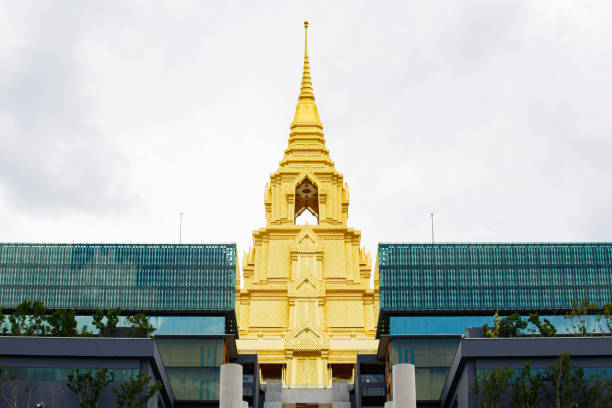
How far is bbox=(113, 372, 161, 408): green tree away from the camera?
98.7 meters

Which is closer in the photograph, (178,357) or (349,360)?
(178,357)

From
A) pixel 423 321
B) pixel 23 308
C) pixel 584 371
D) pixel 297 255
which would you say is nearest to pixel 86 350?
pixel 23 308

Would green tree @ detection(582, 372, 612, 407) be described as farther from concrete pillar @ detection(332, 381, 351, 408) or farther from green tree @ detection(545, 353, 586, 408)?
concrete pillar @ detection(332, 381, 351, 408)

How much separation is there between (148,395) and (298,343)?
83582mm

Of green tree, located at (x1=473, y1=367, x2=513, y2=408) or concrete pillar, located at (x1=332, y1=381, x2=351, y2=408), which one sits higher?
concrete pillar, located at (x1=332, y1=381, x2=351, y2=408)

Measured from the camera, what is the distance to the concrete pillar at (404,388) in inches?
3465

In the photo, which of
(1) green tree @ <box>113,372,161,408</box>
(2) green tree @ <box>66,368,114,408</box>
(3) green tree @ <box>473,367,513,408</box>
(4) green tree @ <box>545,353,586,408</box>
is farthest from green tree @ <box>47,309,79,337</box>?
(4) green tree @ <box>545,353,586,408</box>

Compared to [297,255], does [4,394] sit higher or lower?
lower

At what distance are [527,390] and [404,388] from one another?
1574cm

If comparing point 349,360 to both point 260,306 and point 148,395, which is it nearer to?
point 260,306

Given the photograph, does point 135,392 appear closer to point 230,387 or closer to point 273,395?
point 230,387

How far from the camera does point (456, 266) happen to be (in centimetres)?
17850

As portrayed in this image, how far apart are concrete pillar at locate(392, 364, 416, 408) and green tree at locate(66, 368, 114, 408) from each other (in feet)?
83.1

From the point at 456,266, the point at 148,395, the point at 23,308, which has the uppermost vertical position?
the point at 456,266
